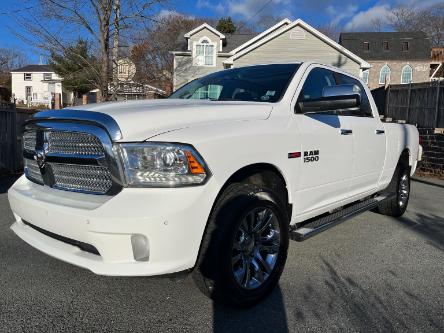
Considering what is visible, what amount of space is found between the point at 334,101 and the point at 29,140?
2512 millimetres

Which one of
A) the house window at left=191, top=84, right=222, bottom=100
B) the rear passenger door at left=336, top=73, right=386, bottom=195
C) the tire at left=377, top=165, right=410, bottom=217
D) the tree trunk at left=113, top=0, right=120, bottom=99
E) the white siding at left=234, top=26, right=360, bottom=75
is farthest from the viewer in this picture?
the white siding at left=234, top=26, right=360, bottom=75

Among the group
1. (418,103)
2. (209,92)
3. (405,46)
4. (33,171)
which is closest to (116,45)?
(418,103)

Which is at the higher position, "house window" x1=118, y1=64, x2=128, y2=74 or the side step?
"house window" x1=118, y1=64, x2=128, y2=74

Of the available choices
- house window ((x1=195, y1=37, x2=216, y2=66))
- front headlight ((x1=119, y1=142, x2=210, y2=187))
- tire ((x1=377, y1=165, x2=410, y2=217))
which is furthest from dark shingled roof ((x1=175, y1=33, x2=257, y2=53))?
front headlight ((x1=119, y1=142, x2=210, y2=187))

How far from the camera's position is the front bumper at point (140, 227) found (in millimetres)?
2445

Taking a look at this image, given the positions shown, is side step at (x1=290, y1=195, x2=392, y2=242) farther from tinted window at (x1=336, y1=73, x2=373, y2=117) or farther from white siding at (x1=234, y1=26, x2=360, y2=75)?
white siding at (x1=234, y1=26, x2=360, y2=75)

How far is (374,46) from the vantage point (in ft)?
154

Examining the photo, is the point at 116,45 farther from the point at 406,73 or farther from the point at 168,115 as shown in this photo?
the point at 406,73

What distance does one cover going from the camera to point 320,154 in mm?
3727

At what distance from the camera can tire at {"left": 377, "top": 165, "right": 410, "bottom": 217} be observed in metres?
5.63

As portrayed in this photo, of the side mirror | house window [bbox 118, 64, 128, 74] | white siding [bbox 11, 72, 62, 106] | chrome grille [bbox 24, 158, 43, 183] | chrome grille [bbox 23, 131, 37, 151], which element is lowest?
chrome grille [bbox 24, 158, 43, 183]

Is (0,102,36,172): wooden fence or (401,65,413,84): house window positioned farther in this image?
(401,65,413,84): house window

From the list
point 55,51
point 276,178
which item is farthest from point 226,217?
point 55,51

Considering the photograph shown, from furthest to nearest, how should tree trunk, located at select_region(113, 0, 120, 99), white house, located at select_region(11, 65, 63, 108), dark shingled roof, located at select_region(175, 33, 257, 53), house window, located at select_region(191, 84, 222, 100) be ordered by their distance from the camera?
1. white house, located at select_region(11, 65, 63, 108)
2. dark shingled roof, located at select_region(175, 33, 257, 53)
3. tree trunk, located at select_region(113, 0, 120, 99)
4. house window, located at select_region(191, 84, 222, 100)
